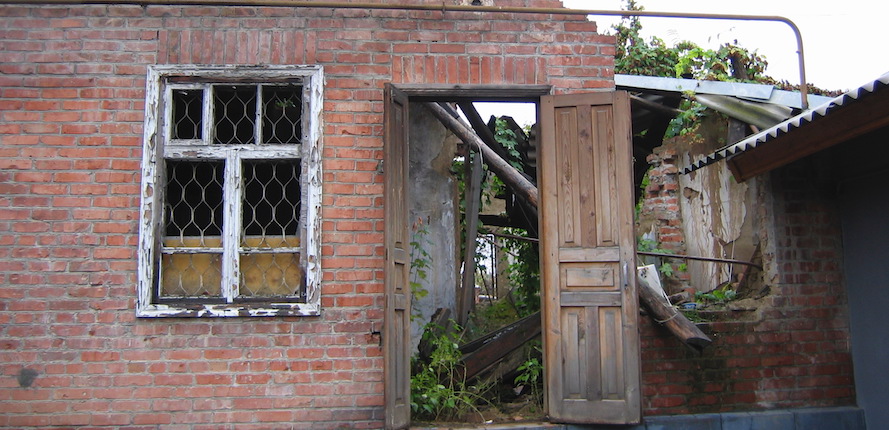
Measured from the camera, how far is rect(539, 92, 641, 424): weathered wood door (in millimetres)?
4406

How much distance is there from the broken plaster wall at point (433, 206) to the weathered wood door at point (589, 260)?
1.92m

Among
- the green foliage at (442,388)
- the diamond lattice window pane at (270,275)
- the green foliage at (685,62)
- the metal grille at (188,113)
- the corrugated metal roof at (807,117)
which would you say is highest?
the green foliage at (685,62)

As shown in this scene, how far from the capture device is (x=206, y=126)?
15.0 feet

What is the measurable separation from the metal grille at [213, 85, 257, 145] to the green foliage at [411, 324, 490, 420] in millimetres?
1973

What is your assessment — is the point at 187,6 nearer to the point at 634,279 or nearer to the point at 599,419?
the point at 634,279

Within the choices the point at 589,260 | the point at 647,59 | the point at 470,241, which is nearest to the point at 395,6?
the point at 589,260

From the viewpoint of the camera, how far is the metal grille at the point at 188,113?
15.3ft

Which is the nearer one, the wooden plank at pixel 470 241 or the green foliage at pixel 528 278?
the wooden plank at pixel 470 241

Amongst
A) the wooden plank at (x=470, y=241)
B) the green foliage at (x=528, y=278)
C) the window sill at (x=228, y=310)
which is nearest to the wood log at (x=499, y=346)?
the wooden plank at (x=470, y=241)

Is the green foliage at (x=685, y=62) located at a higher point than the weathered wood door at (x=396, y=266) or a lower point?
higher

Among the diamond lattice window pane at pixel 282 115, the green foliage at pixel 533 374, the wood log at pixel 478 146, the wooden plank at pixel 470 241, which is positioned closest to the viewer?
the diamond lattice window pane at pixel 282 115

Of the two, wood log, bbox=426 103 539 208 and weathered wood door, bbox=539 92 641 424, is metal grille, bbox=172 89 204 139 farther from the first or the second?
weathered wood door, bbox=539 92 641 424

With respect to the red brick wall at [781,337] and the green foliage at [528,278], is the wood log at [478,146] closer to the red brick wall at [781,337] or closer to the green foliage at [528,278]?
the green foliage at [528,278]

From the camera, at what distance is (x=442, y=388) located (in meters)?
4.79
